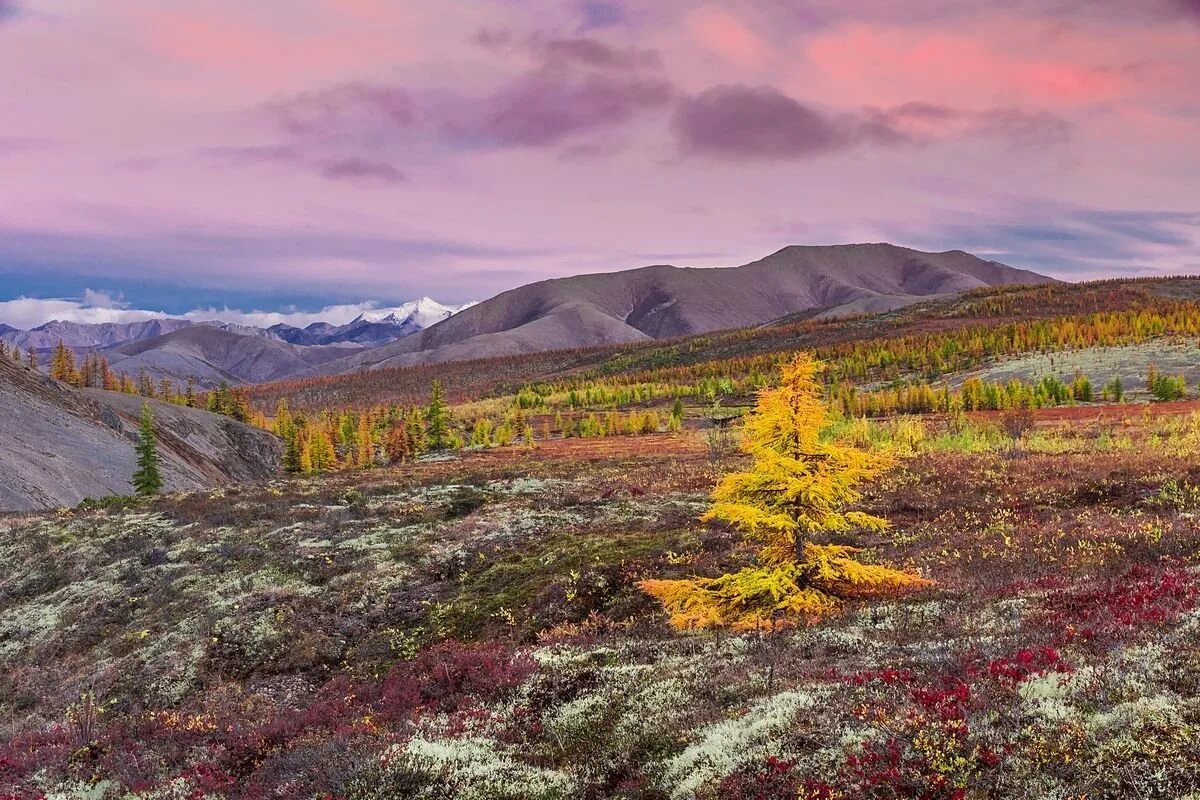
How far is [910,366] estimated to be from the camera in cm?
15350

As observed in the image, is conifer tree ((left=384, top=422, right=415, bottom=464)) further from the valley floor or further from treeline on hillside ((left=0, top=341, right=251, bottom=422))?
the valley floor

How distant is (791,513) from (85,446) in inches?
2863

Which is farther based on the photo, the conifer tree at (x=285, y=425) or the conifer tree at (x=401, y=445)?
the conifer tree at (x=401, y=445)

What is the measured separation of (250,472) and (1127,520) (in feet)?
317

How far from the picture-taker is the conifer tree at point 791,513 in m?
16.5

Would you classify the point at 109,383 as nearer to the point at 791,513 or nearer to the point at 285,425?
the point at 285,425

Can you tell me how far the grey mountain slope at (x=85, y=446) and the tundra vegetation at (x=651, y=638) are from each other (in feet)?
60.0

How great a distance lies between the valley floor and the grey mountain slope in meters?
18.0

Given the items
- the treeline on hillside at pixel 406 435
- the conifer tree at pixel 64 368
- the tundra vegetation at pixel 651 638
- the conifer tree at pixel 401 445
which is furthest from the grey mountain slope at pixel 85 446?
the conifer tree at pixel 401 445

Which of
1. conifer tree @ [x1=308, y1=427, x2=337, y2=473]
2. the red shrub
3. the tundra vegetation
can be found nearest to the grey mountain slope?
conifer tree @ [x1=308, y1=427, x2=337, y2=473]

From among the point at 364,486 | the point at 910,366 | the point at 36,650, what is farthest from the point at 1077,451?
the point at 910,366

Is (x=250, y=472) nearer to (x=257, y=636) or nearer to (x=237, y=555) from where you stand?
(x=237, y=555)

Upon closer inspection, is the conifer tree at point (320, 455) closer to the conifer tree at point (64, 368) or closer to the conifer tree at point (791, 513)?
the conifer tree at point (64, 368)

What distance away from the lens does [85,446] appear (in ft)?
215
